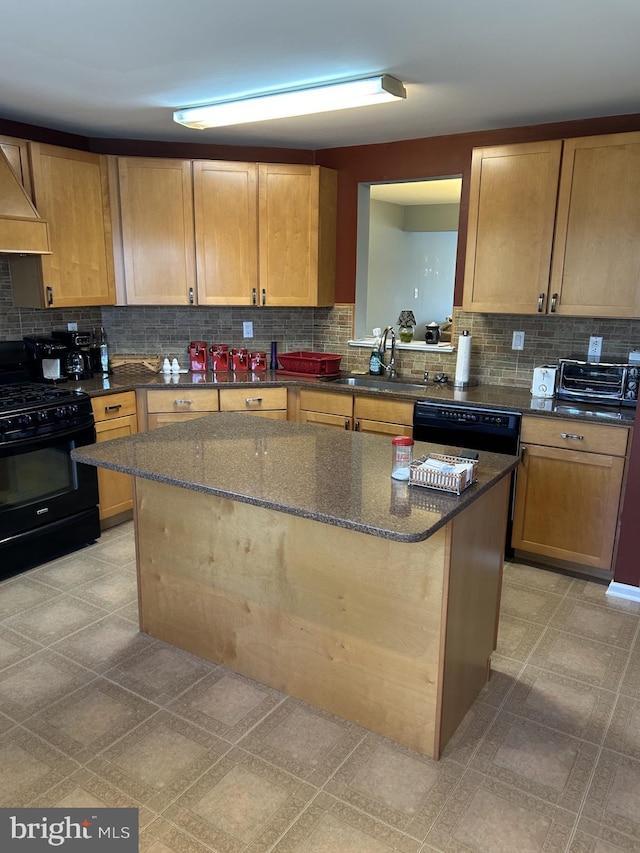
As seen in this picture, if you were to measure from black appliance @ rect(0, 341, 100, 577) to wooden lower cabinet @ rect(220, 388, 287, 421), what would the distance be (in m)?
0.89

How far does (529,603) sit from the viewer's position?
3158 millimetres

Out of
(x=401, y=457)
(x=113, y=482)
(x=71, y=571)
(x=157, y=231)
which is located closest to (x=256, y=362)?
(x=157, y=231)

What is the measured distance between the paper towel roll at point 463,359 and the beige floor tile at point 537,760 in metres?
2.21

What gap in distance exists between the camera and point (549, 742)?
2191mm

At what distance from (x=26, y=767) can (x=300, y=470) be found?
1.31 m

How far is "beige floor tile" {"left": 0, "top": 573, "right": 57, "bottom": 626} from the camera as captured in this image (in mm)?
3070

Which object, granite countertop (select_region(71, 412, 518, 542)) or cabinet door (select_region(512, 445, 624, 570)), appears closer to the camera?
granite countertop (select_region(71, 412, 518, 542))

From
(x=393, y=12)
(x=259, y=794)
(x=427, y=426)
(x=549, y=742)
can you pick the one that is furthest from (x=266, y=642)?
(x=393, y=12)

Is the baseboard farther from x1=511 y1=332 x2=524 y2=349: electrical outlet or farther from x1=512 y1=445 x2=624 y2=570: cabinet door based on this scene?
x1=511 y1=332 x2=524 y2=349: electrical outlet

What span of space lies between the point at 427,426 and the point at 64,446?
211 cm

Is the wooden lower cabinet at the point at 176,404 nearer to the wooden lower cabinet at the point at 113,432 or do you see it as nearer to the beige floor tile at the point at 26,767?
the wooden lower cabinet at the point at 113,432

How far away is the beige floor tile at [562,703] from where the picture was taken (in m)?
2.27

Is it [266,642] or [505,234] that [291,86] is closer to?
[505,234]

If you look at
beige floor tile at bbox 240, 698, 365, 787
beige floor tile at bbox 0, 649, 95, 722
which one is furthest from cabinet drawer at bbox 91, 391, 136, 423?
beige floor tile at bbox 240, 698, 365, 787
